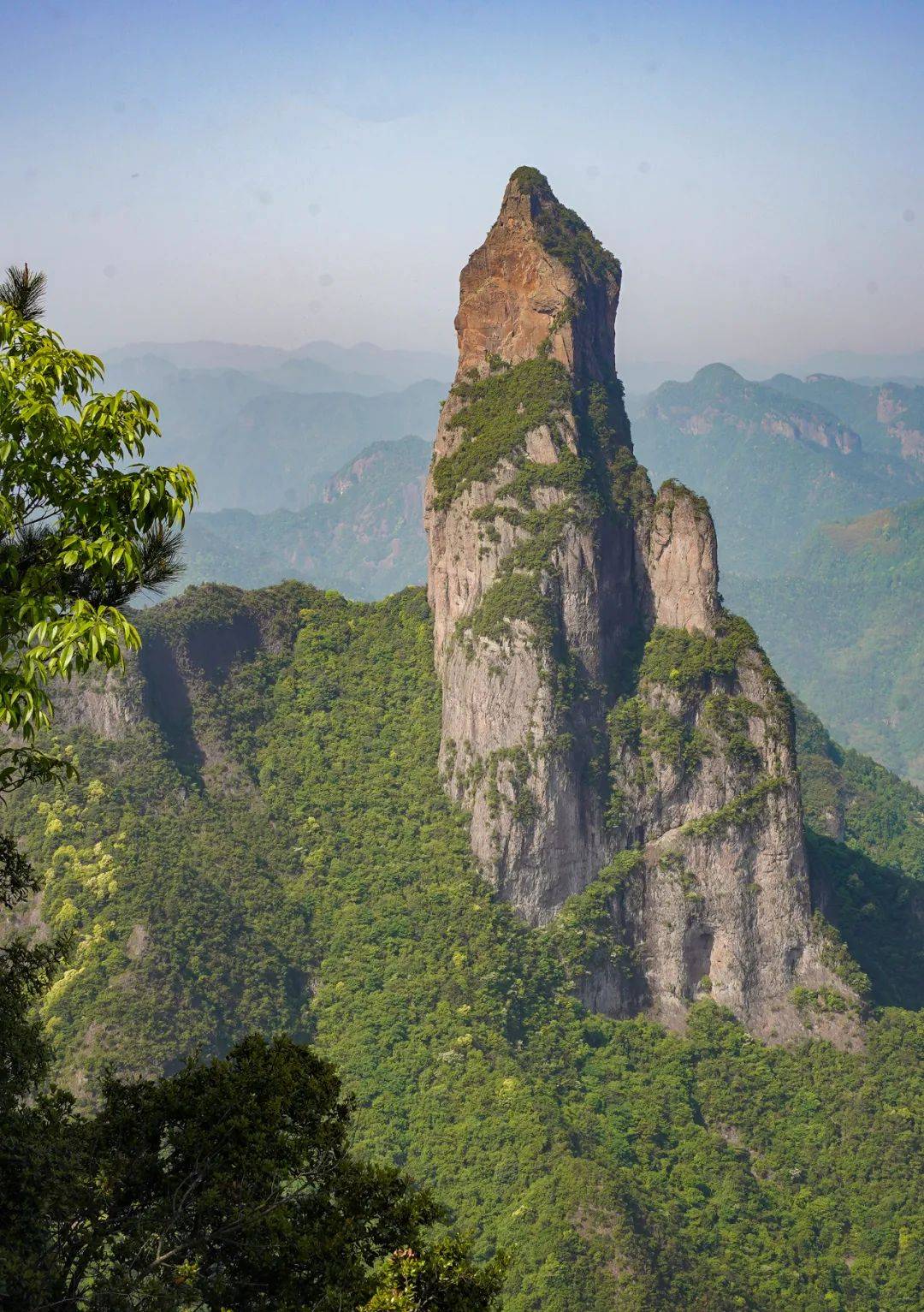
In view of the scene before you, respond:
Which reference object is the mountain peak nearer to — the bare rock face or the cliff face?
the cliff face

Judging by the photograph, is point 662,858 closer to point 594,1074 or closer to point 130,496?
point 594,1074

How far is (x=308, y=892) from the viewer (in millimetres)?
51688

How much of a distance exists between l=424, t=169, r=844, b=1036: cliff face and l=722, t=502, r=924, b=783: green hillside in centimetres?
13057

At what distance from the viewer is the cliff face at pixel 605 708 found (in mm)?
47469

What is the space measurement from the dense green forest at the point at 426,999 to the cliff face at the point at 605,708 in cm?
204

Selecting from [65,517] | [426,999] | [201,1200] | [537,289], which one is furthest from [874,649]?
[65,517]

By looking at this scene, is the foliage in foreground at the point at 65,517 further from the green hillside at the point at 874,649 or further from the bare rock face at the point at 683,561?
the green hillside at the point at 874,649

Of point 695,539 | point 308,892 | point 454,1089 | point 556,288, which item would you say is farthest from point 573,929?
point 556,288

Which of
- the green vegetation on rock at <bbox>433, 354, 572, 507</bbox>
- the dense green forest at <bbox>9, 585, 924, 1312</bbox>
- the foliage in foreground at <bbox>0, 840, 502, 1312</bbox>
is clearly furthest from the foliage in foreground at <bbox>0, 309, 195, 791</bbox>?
the green vegetation on rock at <bbox>433, 354, 572, 507</bbox>

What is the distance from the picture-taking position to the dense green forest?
37.8 metres

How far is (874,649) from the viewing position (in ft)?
626

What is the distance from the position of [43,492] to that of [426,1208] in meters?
7.82

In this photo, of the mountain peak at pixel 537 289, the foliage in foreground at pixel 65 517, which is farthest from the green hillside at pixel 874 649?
the foliage in foreground at pixel 65 517

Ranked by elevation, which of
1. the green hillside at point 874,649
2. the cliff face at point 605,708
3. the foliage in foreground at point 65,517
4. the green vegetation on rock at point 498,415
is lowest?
the foliage in foreground at point 65,517
